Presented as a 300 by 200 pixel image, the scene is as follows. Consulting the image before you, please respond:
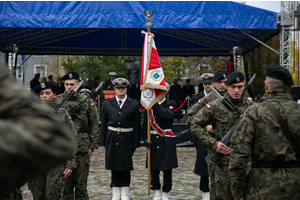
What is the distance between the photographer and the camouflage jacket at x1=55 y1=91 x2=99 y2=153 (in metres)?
5.86

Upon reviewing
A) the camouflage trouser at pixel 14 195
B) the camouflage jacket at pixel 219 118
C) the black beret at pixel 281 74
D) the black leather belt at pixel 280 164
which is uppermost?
the black beret at pixel 281 74

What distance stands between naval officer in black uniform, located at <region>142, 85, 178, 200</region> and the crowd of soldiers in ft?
0.06

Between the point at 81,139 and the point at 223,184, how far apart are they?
2.60 metres

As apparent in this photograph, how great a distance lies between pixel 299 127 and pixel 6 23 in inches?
422

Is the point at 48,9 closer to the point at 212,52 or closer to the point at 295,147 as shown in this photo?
the point at 212,52

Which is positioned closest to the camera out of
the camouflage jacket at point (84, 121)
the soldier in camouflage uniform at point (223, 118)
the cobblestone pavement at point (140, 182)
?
the soldier in camouflage uniform at point (223, 118)

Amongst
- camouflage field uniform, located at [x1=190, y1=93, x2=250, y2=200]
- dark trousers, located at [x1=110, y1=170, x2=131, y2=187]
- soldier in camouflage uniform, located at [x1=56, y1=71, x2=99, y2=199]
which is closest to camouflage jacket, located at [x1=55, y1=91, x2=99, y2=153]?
soldier in camouflage uniform, located at [x1=56, y1=71, x2=99, y2=199]

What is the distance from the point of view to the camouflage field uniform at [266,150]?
3.00 meters

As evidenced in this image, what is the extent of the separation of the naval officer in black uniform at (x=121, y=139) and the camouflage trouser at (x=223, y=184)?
2.55 meters

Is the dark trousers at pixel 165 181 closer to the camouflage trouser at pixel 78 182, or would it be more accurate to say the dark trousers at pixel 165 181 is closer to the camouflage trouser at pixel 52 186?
the camouflage trouser at pixel 78 182

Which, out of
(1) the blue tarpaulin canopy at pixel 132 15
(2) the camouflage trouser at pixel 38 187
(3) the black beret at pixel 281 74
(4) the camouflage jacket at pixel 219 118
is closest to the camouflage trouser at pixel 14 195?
(2) the camouflage trouser at pixel 38 187

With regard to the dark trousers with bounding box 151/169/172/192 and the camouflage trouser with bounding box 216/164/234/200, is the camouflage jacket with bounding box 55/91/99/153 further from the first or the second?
the camouflage trouser with bounding box 216/164/234/200

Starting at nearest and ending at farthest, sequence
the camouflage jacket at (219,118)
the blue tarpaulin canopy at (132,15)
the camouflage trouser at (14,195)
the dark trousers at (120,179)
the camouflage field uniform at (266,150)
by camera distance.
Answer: the camouflage field uniform at (266,150), the camouflage trouser at (14,195), the camouflage jacket at (219,118), the dark trousers at (120,179), the blue tarpaulin canopy at (132,15)

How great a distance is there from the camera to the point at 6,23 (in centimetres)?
1141
